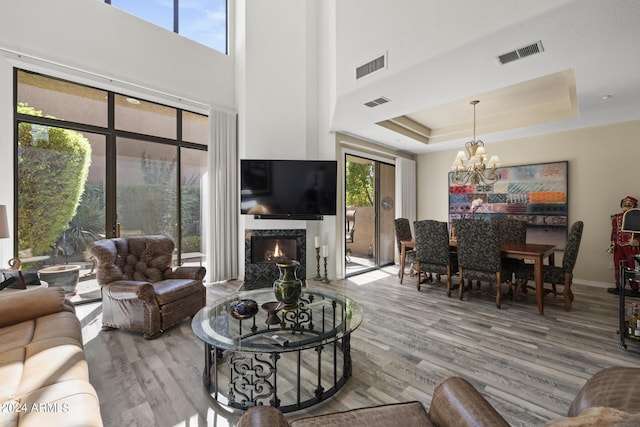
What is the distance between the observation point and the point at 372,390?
1904 mm

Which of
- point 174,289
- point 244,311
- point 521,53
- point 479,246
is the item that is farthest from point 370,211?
point 244,311

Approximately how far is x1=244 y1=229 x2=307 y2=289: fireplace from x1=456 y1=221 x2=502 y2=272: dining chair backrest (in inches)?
94.9

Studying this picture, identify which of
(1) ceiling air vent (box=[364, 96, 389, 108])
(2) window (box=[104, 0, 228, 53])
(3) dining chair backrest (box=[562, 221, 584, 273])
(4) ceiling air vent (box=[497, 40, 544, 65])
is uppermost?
(2) window (box=[104, 0, 228, 53])

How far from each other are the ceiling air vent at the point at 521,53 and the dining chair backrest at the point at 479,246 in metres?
1.88

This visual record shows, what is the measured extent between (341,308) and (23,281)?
291 centimetres

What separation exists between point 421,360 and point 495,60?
281 cm

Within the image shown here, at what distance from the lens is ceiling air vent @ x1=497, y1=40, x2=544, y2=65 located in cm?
237

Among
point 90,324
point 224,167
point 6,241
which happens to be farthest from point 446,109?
A: point 6,241

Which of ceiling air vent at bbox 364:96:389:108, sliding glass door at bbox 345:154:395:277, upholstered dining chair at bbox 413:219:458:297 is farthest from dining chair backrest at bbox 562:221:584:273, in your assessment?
sliding glass door at bbox 345:154:395:277

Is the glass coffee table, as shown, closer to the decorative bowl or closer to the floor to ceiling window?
the decorative bowl

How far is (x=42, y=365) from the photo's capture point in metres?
1.34

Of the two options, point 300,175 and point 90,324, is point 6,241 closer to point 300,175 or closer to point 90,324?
point 90,324

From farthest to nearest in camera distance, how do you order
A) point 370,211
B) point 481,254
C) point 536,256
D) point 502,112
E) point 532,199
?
point 370,211 < point 532,199 < point 502,112 < point 481,254 < point 536,256

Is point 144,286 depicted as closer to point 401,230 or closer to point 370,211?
point 401,230
